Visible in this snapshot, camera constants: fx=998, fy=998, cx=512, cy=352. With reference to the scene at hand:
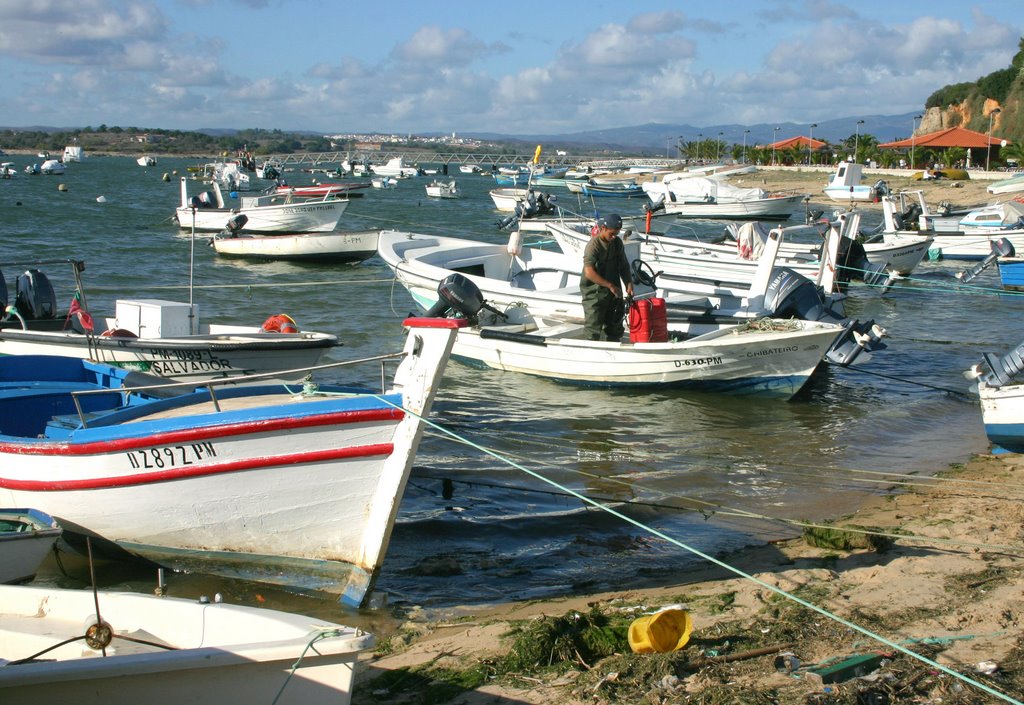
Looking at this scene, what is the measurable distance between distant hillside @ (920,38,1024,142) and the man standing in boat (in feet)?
227

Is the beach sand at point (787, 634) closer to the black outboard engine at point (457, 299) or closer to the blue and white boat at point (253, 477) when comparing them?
the blue and white boat at point (253, 477)

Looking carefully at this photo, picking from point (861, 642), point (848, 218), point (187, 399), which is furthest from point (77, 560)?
point (848, 218)

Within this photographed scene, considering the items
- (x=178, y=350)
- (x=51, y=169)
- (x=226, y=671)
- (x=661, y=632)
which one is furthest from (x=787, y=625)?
(x=51, y=169)

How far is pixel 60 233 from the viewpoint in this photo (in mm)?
35188

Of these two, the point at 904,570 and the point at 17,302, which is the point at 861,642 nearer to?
the point at 904,570

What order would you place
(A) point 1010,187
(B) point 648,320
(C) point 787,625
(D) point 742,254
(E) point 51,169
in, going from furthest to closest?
(E) point 51,169 → (A) point 1010,187 → (D) point 742,254 → (B) point 648,320 → (C) point 787,625

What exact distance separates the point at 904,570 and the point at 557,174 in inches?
3696

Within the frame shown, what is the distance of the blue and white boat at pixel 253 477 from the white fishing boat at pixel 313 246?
20132mm

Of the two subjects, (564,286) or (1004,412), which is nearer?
(1004,412)

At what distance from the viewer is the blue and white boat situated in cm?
652

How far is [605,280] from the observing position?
1210 centimetres

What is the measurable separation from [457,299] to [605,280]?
1.90m

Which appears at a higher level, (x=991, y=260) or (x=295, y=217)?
(x=295, y=217)

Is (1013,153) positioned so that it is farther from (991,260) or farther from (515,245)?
(515,245)
